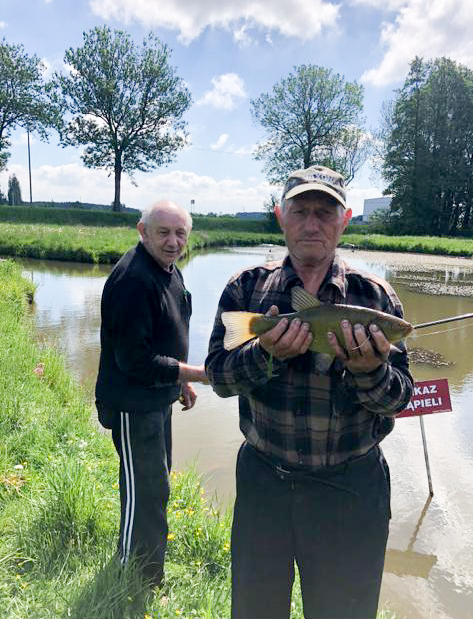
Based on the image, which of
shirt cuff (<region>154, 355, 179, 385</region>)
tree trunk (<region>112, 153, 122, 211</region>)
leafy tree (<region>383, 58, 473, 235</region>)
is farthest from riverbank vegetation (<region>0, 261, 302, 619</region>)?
leafy tree (<region>383, 58, 473, 235</region>)

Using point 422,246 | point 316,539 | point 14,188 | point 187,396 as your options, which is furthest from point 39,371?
point 14,188

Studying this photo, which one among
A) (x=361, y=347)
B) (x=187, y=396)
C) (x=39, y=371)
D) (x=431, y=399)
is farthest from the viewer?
(x=39, y=371)

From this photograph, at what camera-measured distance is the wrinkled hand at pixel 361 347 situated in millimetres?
1705

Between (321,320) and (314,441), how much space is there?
49 centimetres

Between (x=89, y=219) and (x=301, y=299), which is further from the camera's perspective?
(x=89, y=219)

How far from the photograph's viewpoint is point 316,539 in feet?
6.31

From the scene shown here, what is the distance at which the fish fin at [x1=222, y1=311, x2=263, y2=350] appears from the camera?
186 centimetres

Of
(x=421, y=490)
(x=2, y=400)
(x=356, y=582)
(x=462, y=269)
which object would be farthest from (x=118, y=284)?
(x=462, y=269)

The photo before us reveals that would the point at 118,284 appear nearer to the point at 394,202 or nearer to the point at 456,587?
the point at 456,587

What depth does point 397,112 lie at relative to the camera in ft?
171

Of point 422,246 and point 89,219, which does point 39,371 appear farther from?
point 89,219

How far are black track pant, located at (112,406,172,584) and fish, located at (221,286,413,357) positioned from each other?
1.16 meters

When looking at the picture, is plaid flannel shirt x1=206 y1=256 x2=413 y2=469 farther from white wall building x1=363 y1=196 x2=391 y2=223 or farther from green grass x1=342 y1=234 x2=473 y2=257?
white wall building x1=363 y1=196 x2=391 y2=223

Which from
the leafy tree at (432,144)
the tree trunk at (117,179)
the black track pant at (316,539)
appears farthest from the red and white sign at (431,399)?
the leafy tree at (432,144)
